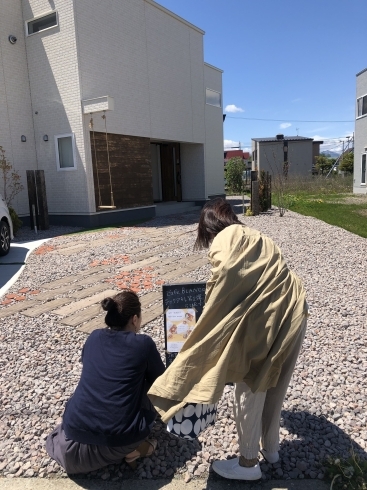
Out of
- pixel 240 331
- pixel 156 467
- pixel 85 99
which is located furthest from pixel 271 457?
pixel 85 99

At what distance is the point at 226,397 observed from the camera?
118 inches

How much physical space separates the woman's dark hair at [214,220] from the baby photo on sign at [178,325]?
30.3 inches

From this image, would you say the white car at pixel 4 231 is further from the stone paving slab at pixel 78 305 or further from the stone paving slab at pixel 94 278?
the stone paving slab at pixel 78 305

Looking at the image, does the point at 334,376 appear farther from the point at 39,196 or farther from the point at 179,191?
the point at 179,191

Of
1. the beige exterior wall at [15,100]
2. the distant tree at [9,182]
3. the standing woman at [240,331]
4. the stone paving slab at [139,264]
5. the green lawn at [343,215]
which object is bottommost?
the stone paving slab at [139,264]

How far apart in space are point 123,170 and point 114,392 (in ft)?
38.5

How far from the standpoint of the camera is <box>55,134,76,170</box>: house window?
40.1 feet

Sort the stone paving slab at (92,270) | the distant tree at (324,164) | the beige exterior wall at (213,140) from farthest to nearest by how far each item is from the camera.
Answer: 1. the distant tree at (324,164)
2. the beige exterior wall at (213,140)
3. the stone paving slab at (92,270)

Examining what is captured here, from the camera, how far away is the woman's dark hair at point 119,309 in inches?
90.2

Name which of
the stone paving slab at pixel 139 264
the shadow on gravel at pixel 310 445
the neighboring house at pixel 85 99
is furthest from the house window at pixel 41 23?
the shadow on gravel at pixel 310 445

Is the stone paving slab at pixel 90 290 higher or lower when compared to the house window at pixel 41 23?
lower

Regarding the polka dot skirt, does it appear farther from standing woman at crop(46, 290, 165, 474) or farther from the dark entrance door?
the dark entrance door

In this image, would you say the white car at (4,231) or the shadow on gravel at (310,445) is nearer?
the shadow on gravel at (310,445)

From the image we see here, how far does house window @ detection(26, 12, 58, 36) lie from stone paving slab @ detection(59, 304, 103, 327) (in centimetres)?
1034
